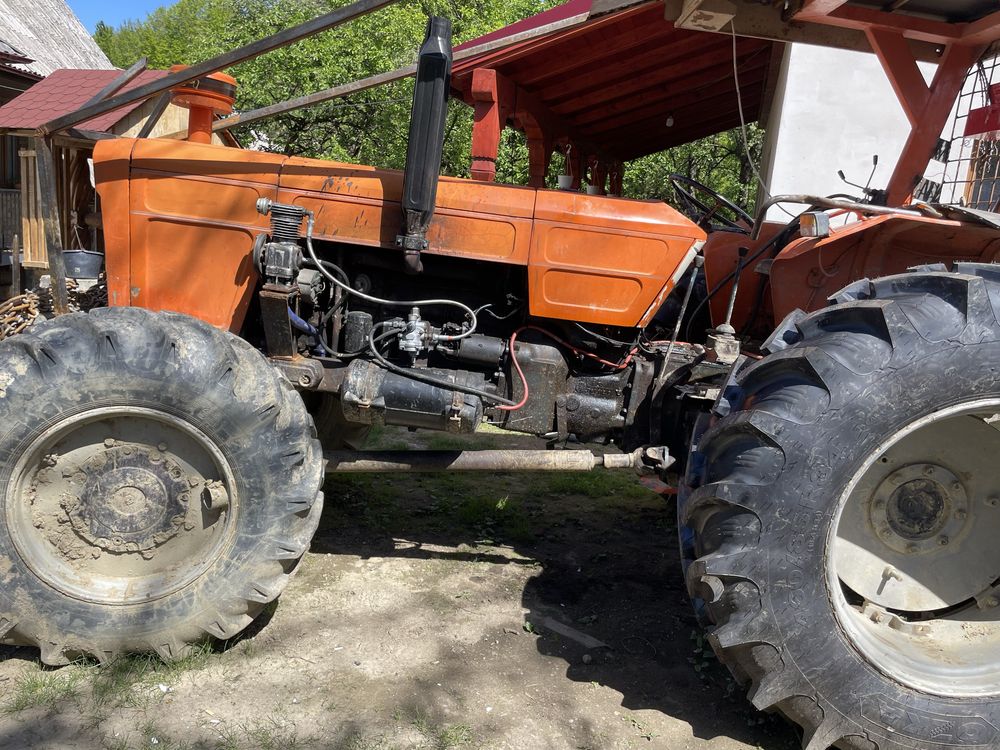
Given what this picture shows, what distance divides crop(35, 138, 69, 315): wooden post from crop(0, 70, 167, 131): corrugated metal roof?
6.83 metres

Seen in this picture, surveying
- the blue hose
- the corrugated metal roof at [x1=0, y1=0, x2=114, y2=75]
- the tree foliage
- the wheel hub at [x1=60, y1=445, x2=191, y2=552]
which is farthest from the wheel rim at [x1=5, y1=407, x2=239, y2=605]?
the corrugated metal roof at [x1=0, y1=0, x2=114, y2=75]

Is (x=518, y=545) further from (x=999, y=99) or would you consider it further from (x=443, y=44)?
(x=999, y=99)

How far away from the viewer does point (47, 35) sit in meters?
16.7

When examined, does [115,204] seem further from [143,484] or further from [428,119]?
[428,119]

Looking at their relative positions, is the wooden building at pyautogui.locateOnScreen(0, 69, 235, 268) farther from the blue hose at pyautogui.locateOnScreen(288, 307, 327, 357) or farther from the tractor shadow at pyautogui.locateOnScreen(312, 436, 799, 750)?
the blue hose at pyautogui.locateOnScreen(288, 307, 327, 357)

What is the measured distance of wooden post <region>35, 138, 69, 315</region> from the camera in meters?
3.14

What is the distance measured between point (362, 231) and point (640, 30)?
8.73 feet

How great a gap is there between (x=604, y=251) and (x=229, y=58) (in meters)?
1.60

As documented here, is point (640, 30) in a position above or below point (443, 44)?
above

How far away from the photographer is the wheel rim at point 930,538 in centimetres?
255

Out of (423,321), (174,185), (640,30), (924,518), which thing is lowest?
(924,518)

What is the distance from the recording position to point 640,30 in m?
4.72

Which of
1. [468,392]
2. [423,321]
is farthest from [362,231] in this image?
[468,392]

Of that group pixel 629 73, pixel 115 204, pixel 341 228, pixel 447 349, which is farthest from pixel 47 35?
pixel 447 349
